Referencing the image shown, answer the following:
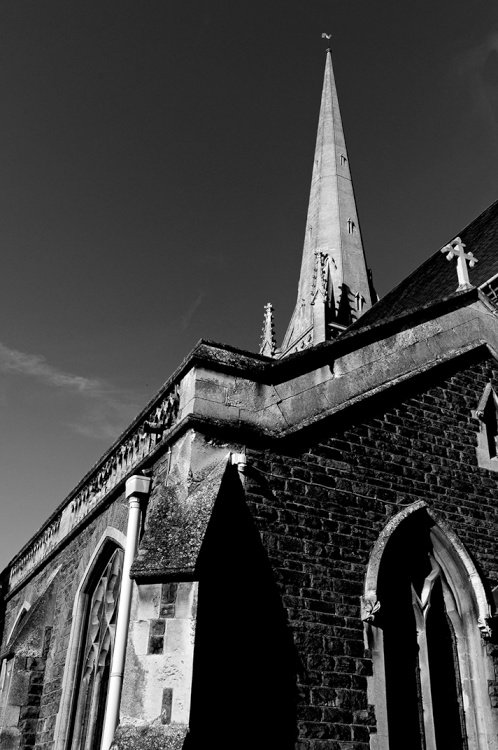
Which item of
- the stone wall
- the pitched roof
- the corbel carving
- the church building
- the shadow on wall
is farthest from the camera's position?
the pitched roof

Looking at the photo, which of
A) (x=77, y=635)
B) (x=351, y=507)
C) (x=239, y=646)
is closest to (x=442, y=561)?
(x=351, y=507)

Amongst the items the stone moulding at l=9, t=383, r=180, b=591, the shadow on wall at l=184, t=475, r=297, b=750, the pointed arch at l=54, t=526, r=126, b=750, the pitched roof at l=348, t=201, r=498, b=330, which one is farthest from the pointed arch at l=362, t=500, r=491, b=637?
the pitched roof at l=348, t=201, r=498, b=330

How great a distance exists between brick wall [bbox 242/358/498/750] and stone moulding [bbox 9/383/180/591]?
4.33 feet

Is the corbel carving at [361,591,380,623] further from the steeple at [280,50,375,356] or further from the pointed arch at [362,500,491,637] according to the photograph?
the steeple at [280,50,375,356]

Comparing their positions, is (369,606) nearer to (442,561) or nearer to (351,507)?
(351,507)

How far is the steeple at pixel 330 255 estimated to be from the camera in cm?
2419

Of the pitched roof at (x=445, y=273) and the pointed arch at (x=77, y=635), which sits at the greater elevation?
the pitched roof at (x=445, y=273)

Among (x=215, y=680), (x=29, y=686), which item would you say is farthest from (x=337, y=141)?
(x=215, y=680)

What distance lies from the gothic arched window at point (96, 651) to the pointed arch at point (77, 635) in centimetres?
2

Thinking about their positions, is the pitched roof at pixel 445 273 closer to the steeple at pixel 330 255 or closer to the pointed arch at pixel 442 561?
the pointed arch at pixel 442 561

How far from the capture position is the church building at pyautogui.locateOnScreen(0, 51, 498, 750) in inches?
216

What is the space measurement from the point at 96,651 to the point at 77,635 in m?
0.39

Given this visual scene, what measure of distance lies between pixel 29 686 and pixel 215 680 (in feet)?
16.6

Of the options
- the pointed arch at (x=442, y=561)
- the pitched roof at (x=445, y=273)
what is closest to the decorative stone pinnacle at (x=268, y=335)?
the pitched roof at (x=445, y=273)
